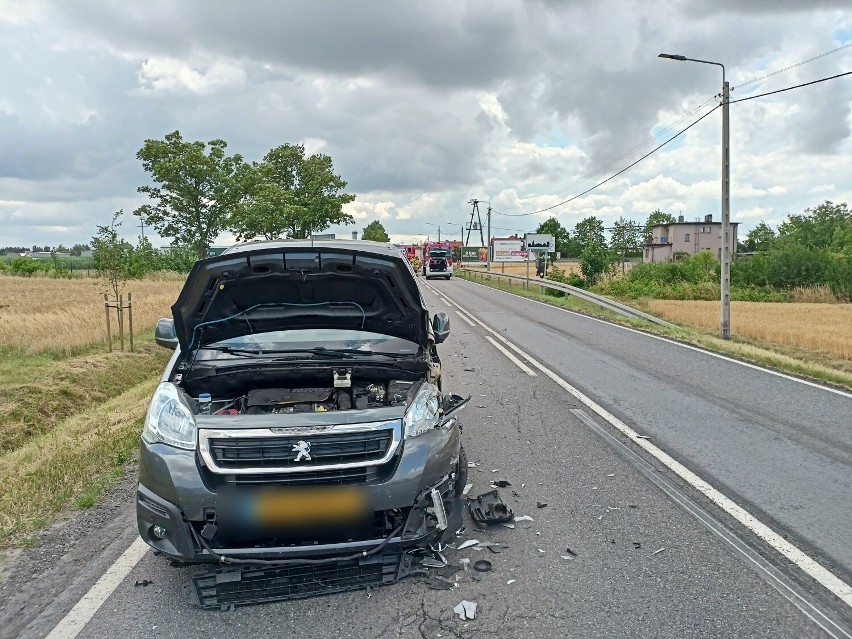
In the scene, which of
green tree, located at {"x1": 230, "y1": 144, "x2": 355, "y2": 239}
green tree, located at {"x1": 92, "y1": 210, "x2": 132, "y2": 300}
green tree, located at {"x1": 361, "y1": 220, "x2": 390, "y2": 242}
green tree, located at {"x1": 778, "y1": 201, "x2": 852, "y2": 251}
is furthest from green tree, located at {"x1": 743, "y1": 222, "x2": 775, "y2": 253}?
green tree, located at {"x1": 92, "y1": 210, "x2": 132, "y2": 300}

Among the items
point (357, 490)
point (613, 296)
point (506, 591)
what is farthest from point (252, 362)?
point (613, 296)

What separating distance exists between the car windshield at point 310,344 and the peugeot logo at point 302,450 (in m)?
1.18

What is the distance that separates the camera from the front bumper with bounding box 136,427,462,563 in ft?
10.8

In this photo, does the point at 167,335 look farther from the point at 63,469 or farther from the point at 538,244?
the point at 538,244

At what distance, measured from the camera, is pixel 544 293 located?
108ft

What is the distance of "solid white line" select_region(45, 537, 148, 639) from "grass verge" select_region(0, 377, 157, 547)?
0.79 m

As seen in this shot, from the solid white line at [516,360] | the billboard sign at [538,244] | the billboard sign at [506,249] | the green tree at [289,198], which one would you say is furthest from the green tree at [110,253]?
the billboard sign at [506,249]

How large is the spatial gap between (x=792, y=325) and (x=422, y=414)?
20887mm

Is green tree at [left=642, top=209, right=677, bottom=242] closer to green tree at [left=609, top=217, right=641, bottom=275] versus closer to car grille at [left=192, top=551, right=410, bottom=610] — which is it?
green tree at [left=609, top=217, right=641, bottom=275]

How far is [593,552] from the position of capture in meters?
3.92

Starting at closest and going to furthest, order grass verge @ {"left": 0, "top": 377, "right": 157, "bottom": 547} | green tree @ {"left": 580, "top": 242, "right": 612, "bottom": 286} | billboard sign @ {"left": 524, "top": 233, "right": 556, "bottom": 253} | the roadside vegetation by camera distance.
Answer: grass verge @ {"left": 0, "top": 377, "right": 157, "bottom": 547}
the roadside vegetation
green tree @ {"left": 580, "top": 242, "right": 612, "bottom": 286}
billboard sign @ {"left": 524, "top": 233, "right": 556, "bottom": 253}

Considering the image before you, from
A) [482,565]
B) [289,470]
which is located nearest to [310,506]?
[289,470]

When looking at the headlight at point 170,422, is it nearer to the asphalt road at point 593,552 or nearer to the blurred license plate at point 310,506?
the blurred license plate at point 310,506

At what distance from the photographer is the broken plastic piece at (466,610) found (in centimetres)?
322
